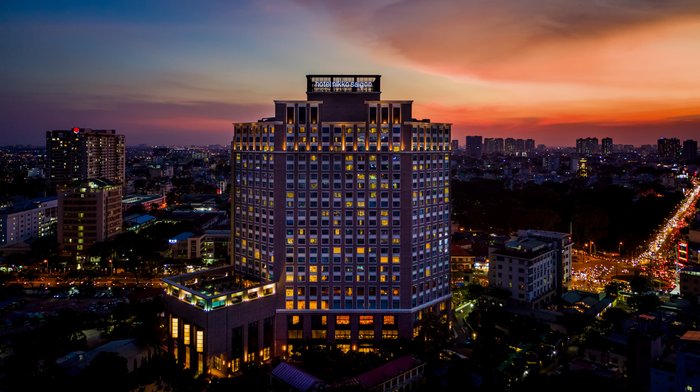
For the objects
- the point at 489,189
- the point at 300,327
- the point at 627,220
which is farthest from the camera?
the point at 489,189

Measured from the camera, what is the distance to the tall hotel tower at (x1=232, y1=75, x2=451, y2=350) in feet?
111

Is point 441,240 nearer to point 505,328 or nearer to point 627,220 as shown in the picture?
point 505,328

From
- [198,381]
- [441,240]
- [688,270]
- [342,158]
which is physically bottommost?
[198,381]

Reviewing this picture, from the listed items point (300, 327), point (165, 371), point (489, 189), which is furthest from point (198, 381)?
point (489, 189)

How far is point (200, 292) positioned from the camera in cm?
3148

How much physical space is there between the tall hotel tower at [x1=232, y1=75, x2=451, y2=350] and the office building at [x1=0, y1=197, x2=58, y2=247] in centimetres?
4781

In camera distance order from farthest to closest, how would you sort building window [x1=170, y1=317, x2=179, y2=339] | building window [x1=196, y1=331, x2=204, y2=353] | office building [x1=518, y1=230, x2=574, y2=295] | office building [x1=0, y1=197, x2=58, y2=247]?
office building [x1=0, y1=197, x2=58, y2=247] → office building [x1=518, y1=230, x2=574, y2=295] → building window [x1=170, y1=317, x2=179, y2=339] → building window [x1=196, y1=331, x2=204, y2=353]

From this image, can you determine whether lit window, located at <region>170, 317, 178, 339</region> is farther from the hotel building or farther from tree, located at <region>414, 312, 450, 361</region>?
tree, located at <region>414, 312, 450, 361</region>

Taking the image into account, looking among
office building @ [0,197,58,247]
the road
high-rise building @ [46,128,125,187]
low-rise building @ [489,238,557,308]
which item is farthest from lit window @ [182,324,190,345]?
high-rise building @ [46,128,125,187]

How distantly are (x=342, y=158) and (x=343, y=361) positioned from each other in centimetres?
1301

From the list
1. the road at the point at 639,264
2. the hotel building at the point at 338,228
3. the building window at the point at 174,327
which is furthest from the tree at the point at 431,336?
the road at the point at 639,264

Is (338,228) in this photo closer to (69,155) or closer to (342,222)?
(342,222)

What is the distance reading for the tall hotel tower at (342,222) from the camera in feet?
111

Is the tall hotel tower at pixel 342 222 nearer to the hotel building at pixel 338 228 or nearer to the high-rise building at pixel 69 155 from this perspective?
the hotel building at pixel 338 228
